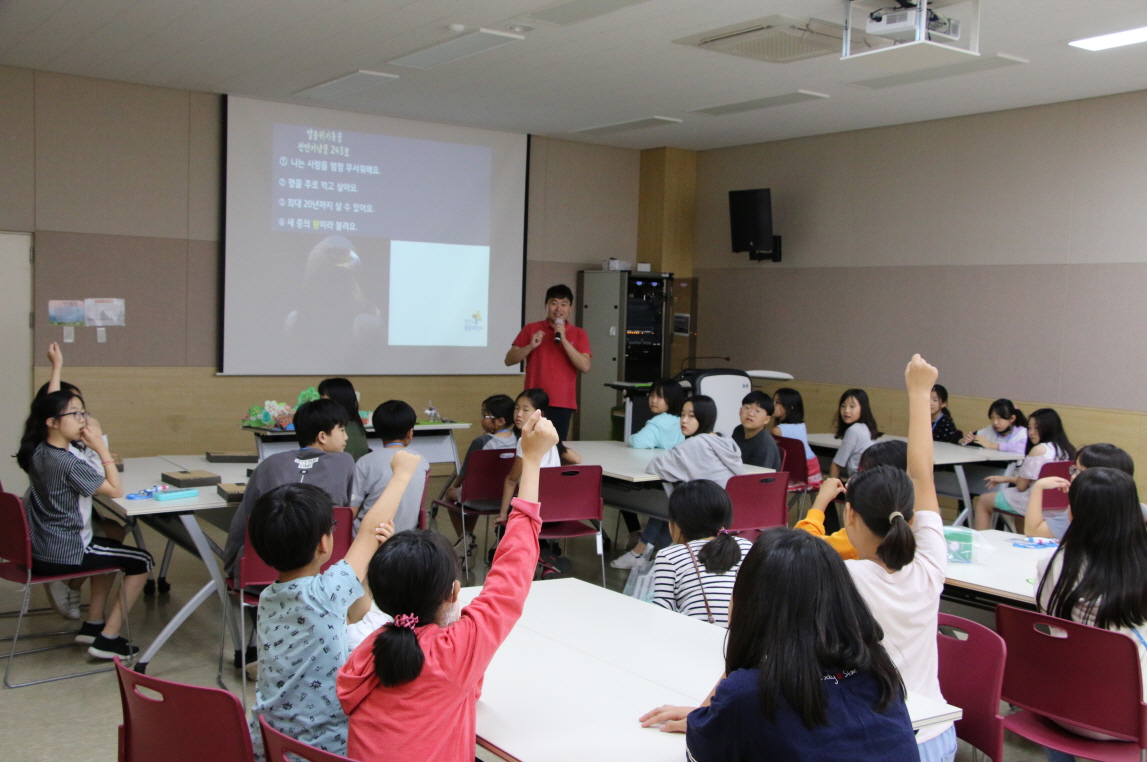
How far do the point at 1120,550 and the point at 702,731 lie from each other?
1.70 meters

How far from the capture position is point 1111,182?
21.0 ft

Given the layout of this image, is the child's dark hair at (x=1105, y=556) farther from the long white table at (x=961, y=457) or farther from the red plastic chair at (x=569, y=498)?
the long white table at (x=961, y=457)

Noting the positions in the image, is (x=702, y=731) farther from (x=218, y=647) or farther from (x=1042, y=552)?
(x=218, y=647)

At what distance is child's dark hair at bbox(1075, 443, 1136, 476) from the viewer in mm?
3809

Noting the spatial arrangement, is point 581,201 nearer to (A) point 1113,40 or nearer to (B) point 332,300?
(B) point 332,300

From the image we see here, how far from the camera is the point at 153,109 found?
7.04 meters

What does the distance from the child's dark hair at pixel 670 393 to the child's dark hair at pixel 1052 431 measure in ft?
7.11

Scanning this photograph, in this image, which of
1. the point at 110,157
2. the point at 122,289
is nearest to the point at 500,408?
the point at 122,289

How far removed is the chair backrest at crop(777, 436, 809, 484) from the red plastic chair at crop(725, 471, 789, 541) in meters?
1.04

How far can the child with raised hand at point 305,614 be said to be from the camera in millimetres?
2018

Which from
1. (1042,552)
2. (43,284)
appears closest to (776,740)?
(1042,552)

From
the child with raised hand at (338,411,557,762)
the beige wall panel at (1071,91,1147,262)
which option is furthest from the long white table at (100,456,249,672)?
the beige wall panel at (1071,91,1147,262)

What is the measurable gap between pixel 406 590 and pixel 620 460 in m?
3.68

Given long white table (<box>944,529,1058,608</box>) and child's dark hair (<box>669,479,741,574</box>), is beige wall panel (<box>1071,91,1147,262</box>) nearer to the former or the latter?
long white table (<box>944,529,1058,608</box>)
